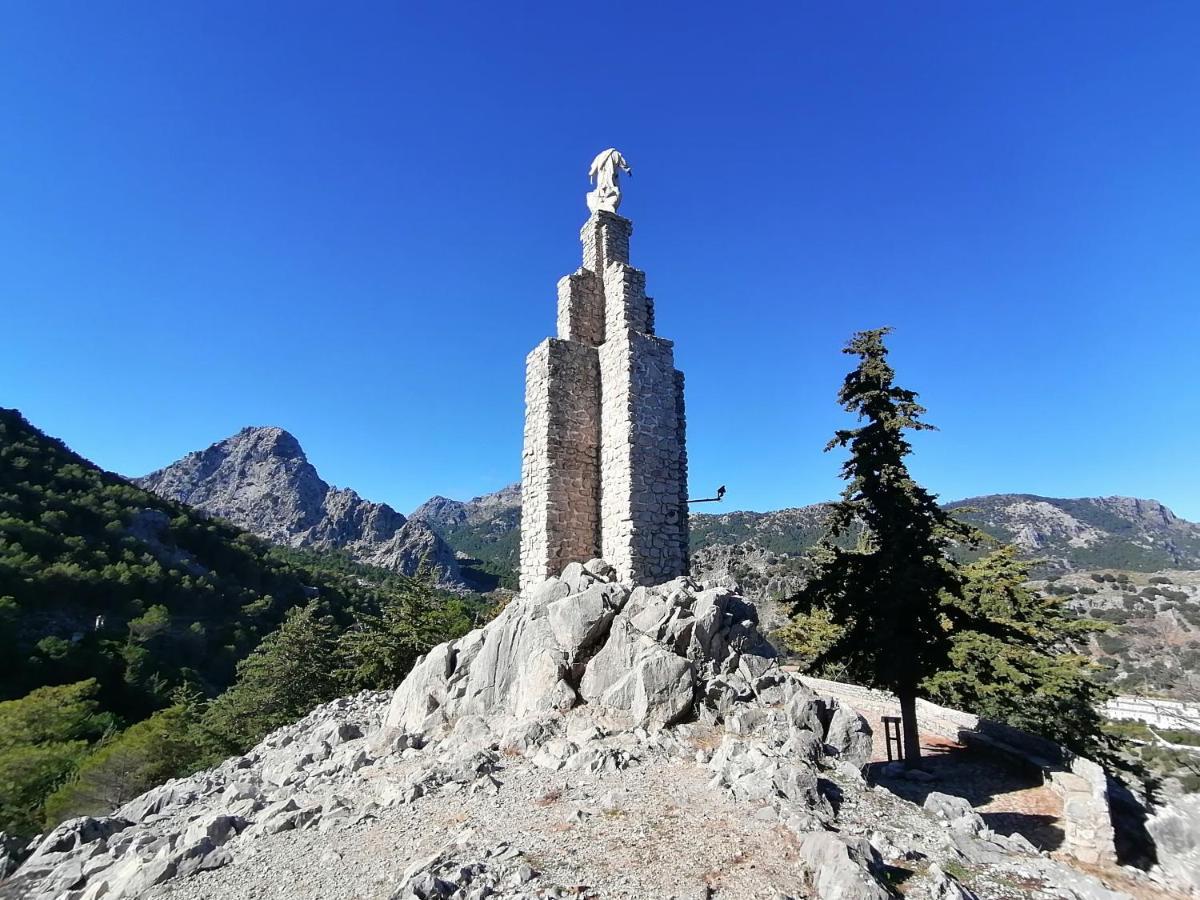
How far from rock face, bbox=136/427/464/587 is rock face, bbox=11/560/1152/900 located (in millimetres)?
89487

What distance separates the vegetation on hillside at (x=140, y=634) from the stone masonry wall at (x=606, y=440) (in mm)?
10051

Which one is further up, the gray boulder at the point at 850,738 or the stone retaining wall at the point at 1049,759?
the gray boulder at the point at 850,738

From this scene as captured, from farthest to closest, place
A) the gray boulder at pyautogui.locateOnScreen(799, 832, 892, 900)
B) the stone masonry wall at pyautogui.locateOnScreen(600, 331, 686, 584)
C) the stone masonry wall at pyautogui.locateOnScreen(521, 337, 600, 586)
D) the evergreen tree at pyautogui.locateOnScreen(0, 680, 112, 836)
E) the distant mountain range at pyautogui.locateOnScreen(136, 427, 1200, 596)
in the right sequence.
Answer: the distant mountain range at pyautogui.locateOnScreen(136, 427, 1200, 596) < the evergreen tree at pyautogui.locateOnScreen(0, 680, 112, 836) < the stone masonry wall at pyautogui.locateOnScreen(521, 337, 600, 586) < the stone masonry wall at pyautogui.locateOnScreen(600, 331, 686, 584) < the gray boulder at pyautogui.locateOnScreen(799, 832, 892, 900)

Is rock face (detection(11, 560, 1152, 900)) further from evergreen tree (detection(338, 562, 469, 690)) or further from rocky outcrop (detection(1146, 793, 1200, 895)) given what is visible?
evergreen tree (detection(338, 562, 469, 690))

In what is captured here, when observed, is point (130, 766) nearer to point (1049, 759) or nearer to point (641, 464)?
point (641, 464)

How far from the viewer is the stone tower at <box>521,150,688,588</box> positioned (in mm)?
11898

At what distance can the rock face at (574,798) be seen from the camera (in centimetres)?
566

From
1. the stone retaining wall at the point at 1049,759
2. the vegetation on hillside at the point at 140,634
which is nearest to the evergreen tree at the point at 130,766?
the vegetation on hillside at the point at 140,634

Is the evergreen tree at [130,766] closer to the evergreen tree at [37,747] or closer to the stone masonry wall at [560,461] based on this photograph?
the evergreen tree at [37,747]

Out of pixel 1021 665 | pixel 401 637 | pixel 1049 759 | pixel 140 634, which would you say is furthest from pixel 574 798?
pixel 140 634

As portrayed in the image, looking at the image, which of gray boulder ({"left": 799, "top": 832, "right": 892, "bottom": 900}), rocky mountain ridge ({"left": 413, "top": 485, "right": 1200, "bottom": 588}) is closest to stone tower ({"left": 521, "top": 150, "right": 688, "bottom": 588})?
gray boulder ({"left": 799, "top": 832, "right": 892, "bottom": 900})

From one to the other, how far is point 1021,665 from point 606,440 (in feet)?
41.6

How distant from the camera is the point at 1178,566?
8900 cm

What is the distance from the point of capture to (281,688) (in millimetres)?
23922
